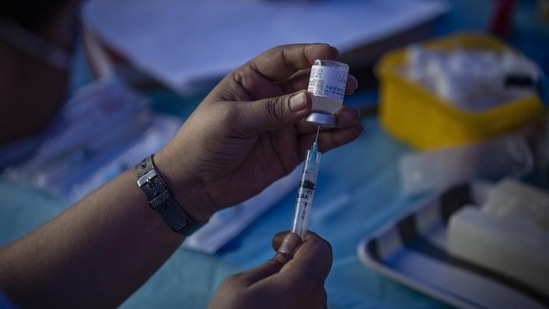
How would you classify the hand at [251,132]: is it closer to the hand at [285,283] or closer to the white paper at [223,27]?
the hand at [285,283]

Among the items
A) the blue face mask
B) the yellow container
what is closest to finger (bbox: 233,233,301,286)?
the blue face mask

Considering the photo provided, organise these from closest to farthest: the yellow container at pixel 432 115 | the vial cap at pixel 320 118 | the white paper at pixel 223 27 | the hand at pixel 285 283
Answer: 1. the hand at pixel 285 283
2. the vial cap at pixel 320 118
3. the yellow container at pixel 432 115
4. the white paper at pixel 223 27

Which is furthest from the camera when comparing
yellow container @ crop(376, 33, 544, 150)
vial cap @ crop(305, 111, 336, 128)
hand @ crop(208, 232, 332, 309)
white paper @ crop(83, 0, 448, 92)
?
white paper @ crop(83, 0, 448, 92)

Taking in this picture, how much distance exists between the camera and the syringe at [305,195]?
69 centimetres

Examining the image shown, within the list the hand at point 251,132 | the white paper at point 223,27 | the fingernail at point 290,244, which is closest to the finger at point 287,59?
the hand at point 251,132

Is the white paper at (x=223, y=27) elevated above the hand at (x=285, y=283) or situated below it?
below

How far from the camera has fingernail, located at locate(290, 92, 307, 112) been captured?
0.64 metres

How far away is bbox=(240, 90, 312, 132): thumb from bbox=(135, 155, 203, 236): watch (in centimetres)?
16

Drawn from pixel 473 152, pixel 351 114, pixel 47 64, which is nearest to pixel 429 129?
pixel 473 152

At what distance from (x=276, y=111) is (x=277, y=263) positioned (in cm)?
17

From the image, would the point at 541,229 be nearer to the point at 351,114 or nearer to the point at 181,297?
the point at 351,114

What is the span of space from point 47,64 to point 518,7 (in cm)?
139

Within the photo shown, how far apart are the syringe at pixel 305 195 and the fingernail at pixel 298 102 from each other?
0.33 feet

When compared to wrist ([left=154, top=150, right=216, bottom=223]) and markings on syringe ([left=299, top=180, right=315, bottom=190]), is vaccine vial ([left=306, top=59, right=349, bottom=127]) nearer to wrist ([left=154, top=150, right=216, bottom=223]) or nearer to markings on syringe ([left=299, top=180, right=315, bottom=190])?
markings on syringe ([left=299, top=180, right=315, bottom=190])
